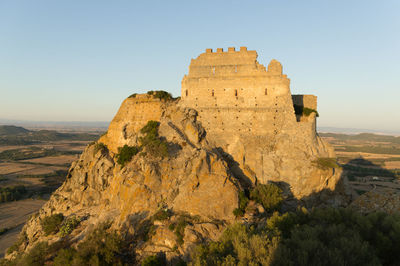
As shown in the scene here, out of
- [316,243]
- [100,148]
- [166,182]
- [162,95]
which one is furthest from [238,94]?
[100,148]

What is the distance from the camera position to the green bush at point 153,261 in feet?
50.3

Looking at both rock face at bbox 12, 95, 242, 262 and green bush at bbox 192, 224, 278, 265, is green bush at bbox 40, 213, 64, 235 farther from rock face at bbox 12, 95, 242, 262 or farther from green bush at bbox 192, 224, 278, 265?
green bush at bbox 192, 224, 278, 265

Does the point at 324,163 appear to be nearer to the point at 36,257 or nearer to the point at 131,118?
the point at 131,118

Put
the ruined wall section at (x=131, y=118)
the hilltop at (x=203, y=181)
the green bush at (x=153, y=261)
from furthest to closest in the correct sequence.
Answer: the ruined wall section at (x=131, y=118), the hilltop at (x=203, y=181), the green bush at (x=153, y=261)

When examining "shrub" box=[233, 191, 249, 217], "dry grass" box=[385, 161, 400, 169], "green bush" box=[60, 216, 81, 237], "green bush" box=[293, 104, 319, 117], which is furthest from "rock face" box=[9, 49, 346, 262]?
"dry grass" box=[385, 161, 400, 169]

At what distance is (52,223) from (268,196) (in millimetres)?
23567

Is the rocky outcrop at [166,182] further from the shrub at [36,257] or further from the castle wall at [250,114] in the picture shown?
the shrub at [36,257]

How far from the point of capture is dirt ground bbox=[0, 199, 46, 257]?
4645 cm

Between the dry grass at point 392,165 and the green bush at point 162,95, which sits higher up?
the green bush at point 162,95

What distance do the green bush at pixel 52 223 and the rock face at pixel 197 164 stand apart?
32.1 inches

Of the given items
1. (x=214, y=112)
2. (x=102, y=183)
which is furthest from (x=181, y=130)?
(x=102, y=183)

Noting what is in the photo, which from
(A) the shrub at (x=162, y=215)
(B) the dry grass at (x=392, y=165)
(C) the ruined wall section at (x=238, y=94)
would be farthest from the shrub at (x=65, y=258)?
(B) the dry grass at (x=392, y=165)

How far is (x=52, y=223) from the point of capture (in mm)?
25531

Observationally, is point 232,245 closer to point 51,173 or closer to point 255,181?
point 255,181
